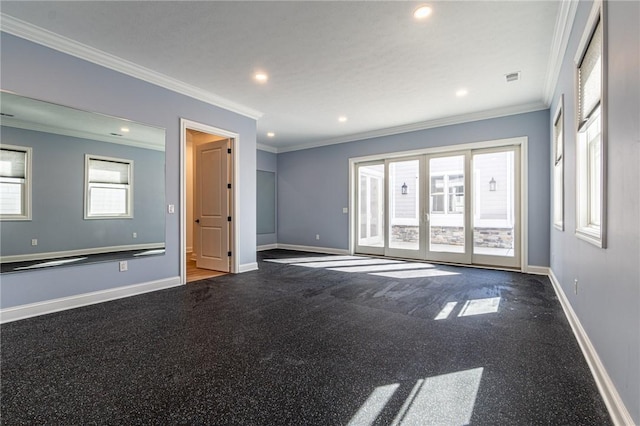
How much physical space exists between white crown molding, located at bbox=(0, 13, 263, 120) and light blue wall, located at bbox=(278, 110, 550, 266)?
10.5 feet

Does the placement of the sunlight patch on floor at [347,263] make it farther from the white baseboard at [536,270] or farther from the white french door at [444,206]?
the white baseboard at [536,270]

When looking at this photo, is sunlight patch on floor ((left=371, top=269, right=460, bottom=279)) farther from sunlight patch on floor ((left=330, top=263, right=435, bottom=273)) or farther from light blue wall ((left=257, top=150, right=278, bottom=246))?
light blue wall ((left=257, top=150, right=278, bottom=246))

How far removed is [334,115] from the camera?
5512 mm

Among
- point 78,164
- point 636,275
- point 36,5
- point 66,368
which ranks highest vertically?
point 36,5

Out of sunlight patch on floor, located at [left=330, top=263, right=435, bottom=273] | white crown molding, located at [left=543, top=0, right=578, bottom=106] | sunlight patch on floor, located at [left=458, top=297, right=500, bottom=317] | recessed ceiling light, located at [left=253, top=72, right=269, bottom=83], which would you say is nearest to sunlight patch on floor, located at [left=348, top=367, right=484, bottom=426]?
sunlight patch on floor, located at [left=458, top=297, right=500, bottom=317]

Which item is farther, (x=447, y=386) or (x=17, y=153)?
(x=17, y=153)

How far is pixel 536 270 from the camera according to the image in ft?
16.1

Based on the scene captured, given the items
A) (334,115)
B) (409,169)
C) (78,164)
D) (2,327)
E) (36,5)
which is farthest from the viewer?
(409,169)

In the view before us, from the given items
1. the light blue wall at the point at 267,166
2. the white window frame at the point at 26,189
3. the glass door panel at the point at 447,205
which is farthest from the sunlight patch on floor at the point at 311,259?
the white window frame at the point at 26,189

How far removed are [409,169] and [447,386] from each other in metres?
4.98

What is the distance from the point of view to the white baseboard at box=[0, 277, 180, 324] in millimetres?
2893

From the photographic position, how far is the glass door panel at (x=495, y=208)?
515 centimetres

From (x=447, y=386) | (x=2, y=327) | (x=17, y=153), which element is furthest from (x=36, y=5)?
(x=447, y=386)

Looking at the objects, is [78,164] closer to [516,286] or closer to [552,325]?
[552,325]
